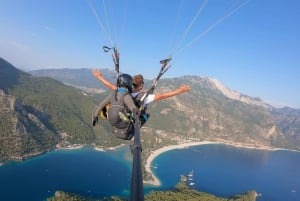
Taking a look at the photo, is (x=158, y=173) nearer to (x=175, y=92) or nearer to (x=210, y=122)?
(x=175, y=92)

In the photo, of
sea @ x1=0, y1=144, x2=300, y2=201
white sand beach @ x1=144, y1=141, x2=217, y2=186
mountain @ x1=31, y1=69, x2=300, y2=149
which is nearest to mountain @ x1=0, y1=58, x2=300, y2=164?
mountain @ x1=31, y1=69, x2=300, y2=149

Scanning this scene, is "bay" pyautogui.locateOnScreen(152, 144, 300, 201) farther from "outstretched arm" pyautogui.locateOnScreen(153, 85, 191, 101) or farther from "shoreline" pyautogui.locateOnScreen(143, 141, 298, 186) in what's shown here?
"outstretched arm" pyautogui.locateOnScreen(153, 85, 191, 101)

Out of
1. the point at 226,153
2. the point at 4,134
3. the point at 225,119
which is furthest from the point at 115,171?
the point at 225,119

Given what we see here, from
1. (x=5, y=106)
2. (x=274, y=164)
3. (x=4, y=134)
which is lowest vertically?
(x=274, y=164)

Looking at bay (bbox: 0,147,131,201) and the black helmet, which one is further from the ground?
the black helmet

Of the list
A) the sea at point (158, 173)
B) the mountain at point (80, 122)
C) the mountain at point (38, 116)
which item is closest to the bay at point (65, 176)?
the sea at point (158, 173)

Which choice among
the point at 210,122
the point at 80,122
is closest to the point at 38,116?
the point at 80,122

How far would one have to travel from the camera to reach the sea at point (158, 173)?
60.4 metres

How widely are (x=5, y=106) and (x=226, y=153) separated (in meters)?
95.3

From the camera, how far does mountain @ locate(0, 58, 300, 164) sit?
84.8 meters

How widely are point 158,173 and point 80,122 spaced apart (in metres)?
41.8

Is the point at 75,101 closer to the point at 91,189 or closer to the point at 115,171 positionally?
the point at 115,171

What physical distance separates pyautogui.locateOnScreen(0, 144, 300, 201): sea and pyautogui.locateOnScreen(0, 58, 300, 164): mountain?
25.4ft

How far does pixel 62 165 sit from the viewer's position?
74688 millimetres
